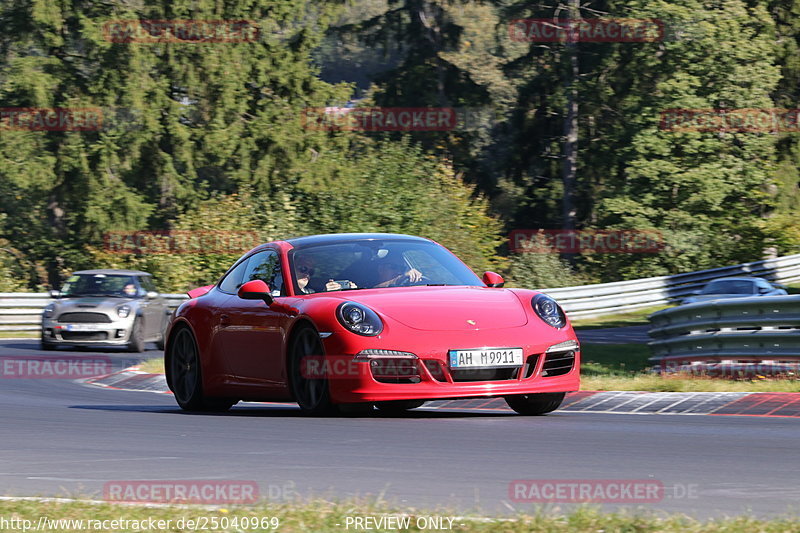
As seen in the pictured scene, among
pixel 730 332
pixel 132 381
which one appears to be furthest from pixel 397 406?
pixel 132 381

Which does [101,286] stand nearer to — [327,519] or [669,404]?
[669,404]

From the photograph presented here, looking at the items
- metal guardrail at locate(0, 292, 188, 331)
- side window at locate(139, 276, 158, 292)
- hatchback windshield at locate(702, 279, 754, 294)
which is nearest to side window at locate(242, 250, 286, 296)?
side window at locate(139, 276, 158, 292)

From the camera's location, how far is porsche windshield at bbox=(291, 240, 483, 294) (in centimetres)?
1091

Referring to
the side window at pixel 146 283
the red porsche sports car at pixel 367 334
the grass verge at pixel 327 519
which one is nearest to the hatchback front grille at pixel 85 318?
the side window at pixel 146 283

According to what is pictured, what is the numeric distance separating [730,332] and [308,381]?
714cm

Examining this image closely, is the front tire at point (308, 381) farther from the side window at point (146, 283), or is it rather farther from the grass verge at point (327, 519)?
the side window at point (146, 283)

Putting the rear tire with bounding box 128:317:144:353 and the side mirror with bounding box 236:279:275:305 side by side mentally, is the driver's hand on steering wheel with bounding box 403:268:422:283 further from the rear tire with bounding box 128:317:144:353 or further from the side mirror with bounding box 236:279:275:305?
the rear tire with bounding box 128:317:144:353

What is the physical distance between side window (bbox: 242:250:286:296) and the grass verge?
492 cm

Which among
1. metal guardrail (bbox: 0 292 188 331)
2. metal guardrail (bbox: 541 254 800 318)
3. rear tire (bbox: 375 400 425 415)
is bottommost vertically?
metal guardrail (bbox: 541 254 800 318)

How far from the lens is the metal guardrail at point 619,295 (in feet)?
108

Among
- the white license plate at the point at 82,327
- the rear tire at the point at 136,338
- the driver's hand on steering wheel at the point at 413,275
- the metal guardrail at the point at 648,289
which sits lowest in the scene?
the metal guardrail at the point at 648,289

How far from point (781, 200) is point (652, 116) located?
324 inches

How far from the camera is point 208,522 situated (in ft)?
18.8

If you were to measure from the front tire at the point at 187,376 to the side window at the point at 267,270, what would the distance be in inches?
32.0
